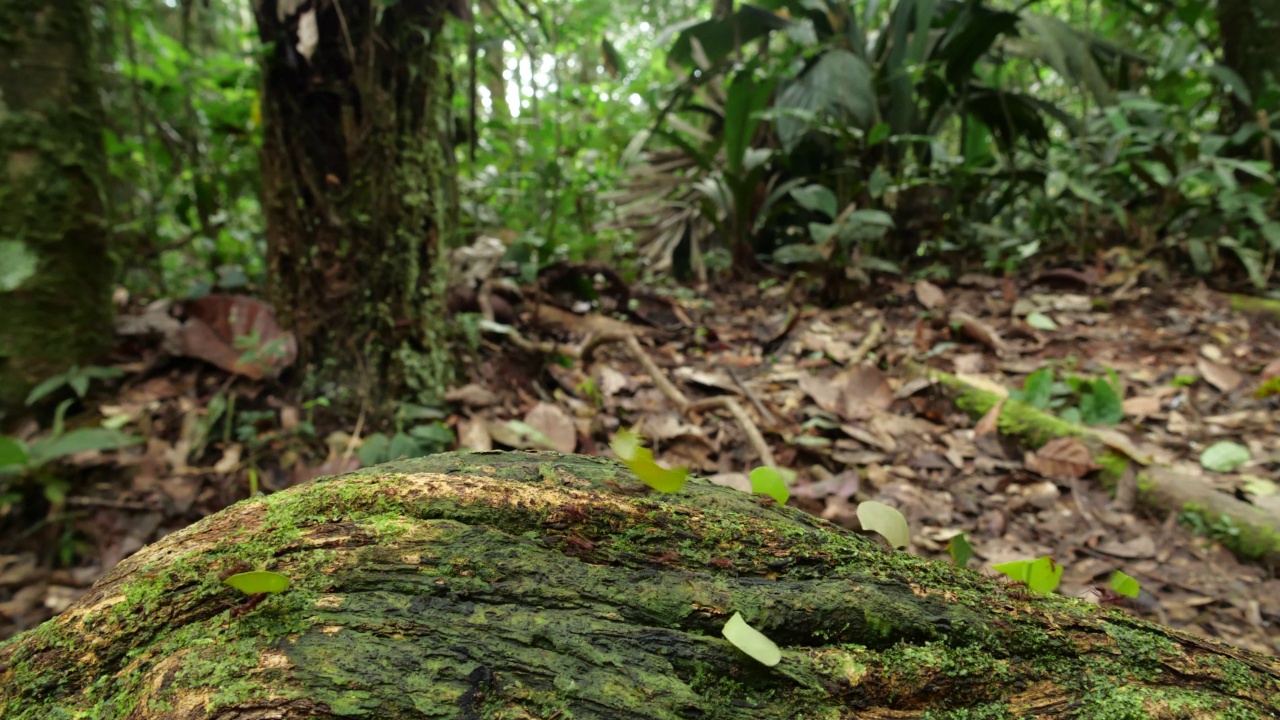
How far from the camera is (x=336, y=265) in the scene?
215cm

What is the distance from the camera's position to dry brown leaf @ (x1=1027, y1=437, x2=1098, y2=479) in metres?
2.14

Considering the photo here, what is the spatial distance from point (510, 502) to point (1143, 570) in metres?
1.82

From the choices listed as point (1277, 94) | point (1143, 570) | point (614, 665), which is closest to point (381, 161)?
point (614, 665)

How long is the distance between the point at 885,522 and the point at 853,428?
150 cm

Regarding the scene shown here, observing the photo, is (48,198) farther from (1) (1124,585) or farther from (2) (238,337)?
(1) (1124,585)

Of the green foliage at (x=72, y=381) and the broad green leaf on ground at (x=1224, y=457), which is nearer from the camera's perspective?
the green foliage at (x=72, y=381)

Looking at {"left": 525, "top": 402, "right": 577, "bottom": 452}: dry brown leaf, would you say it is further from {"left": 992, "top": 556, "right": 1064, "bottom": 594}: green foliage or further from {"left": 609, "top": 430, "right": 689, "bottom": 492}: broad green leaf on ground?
{"left": 992, "top": 556, "right": 1064, "bottom": 594}: green foliage

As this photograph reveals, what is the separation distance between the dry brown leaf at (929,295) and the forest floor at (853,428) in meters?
0.18

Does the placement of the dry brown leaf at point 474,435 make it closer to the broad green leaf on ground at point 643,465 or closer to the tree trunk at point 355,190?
the tree trunk at point 355,190

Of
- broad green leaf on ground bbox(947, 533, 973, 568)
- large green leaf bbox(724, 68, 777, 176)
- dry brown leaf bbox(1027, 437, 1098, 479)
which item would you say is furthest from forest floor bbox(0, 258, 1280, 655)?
large green leaf bbox(724, 68, 777, 176)

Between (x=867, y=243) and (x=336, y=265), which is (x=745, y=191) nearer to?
(x=867, y=243)

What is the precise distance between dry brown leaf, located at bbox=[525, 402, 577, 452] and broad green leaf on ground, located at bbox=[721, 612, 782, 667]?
1.42 metres

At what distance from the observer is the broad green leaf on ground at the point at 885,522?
3.03 ft

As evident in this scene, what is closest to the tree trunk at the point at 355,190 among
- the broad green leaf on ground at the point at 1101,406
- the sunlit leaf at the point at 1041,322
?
the broad green leaf on ground at the point at 1101,406
